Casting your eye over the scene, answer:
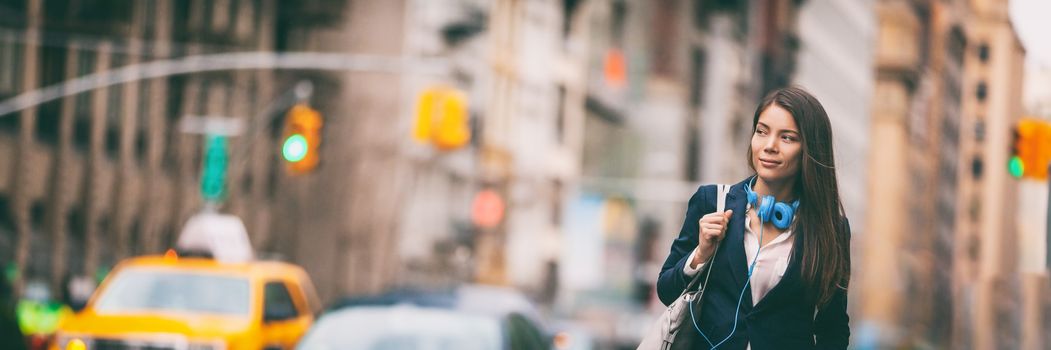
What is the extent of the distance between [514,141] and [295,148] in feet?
146

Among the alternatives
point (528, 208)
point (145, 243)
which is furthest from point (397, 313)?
point (528, 208)

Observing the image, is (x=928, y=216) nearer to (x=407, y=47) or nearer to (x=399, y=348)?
(x=407, y=47)

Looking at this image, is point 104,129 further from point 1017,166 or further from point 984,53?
point 1017,166

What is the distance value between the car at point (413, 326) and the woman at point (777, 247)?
650 cm

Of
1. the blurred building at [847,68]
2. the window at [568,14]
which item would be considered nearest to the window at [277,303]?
the window at [568,14]

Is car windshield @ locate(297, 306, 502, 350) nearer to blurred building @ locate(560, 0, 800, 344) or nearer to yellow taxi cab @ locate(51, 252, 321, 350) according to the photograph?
yellow taxi cab @ locate(51, 252, 321, 350)

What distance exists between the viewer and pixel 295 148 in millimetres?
28422

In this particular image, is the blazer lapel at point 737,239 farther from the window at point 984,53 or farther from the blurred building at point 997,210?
the window at point 984,53

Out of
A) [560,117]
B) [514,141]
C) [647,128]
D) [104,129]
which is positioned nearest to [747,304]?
[104,129]

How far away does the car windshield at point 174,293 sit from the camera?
54.1ft

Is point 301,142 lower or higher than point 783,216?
higher

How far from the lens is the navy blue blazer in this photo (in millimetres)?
4387

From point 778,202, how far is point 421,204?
58.1 meters

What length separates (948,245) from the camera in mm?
57812
